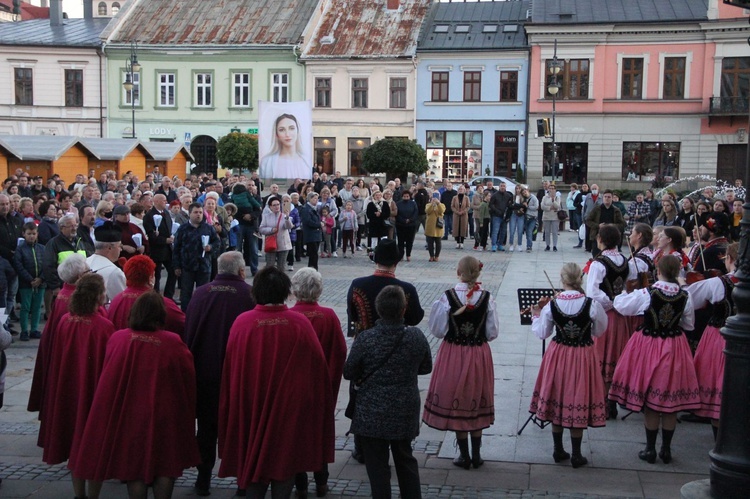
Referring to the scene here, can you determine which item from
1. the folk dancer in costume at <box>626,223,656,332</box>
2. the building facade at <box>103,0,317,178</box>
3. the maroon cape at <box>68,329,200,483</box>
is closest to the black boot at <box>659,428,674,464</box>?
the folk dancer in costume at <box>626,223,656,332</box>

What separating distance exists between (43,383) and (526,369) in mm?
5373

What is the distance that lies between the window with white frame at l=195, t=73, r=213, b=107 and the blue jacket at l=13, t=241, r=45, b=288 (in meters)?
35.6

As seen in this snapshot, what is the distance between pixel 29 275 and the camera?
1123cm

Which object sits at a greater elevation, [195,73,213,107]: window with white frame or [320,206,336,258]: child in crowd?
[195,73,213,107]: window with white frame

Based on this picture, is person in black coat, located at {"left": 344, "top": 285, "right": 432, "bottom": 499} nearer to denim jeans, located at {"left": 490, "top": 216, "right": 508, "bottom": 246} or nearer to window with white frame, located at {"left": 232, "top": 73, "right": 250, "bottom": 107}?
denim jeans, located at {"left": 490, "top": 216, "right": 508, "bottom": 246}

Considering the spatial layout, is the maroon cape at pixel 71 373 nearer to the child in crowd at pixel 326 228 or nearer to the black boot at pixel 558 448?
the black boot at pixel 558 448

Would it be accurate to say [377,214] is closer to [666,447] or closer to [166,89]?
[666,447]

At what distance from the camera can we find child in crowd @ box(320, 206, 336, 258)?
19562 millimetres

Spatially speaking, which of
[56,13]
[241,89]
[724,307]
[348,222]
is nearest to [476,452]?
[724,307]

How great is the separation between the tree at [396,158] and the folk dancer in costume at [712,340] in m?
29.5

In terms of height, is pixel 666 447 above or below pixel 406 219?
below

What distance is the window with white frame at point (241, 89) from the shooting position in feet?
149

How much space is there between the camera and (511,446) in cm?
730

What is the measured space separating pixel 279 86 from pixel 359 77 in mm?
4239
